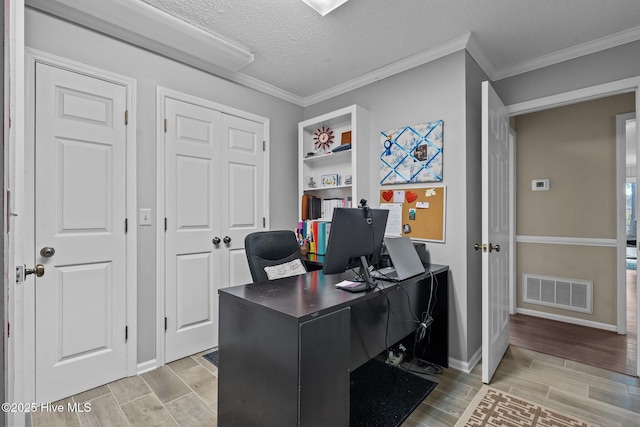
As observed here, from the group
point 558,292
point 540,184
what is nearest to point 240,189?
point 540,184

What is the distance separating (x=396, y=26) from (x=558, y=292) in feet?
10.8

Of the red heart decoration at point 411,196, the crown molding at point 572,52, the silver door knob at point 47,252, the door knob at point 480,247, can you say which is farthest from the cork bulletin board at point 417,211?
the silver door knob at point 47,252

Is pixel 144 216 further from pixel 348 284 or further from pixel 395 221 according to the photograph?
pixel 395 221

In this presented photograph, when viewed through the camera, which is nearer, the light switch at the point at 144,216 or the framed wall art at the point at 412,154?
the light switch at the point at 144,216

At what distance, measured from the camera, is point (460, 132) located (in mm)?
2385

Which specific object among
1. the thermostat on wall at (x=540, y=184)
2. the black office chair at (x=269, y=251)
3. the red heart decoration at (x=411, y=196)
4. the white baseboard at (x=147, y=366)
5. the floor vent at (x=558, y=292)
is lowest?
the white baseboard at (x=147, y=366)

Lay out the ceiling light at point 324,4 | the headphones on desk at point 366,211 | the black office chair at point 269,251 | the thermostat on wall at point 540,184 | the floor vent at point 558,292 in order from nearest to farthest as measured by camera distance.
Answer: the headphones on desk at point 366,211, the ceiling light at point 324,4, the black office chair at point 269,251, the floor vent at point 558,292, the thermostat on wall at point 540,184

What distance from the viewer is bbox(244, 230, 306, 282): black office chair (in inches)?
82.4

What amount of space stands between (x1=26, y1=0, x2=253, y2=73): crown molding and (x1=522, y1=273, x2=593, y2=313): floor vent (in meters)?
3.88

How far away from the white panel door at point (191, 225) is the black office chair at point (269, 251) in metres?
0.70

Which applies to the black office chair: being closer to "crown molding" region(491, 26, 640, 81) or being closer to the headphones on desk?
the headphones on desk

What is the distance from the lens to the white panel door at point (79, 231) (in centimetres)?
192

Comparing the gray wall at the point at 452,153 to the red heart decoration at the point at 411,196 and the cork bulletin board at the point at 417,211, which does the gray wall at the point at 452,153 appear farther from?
the red heart decoration at the point at 411,196

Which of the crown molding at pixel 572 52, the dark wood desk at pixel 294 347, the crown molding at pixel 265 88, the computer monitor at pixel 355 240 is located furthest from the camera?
the crown molding at pixel 265 88
